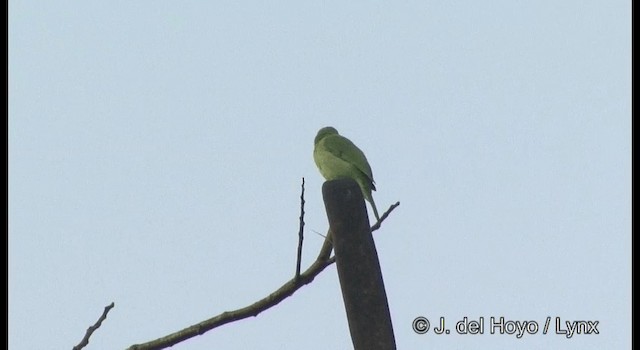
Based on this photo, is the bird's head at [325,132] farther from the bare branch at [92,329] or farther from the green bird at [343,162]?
the bare branch at [92,329]

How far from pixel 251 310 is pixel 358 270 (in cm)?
78

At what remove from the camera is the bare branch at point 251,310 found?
3416 millimetres

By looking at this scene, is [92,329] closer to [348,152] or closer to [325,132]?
[348,152]

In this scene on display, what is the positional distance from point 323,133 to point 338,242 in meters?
5.84

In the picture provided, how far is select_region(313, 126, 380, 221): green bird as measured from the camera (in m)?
6.81

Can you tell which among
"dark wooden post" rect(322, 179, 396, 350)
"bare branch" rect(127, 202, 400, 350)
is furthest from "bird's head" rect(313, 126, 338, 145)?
"dark wooden post" rect(322, 179, 396, 350)

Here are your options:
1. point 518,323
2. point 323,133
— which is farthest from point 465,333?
point 323,133

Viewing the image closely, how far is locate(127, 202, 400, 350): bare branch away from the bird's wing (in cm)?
329

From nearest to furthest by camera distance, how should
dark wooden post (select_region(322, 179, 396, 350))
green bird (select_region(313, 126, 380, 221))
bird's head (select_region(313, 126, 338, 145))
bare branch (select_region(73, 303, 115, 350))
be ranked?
dark wooden post (select_region(322, 179, 396, 350)) < bare branch (select_region(73, 303, 115, 350)) < green bird (select_region(313, 126, 380, 221)) < bird's head (select_region(313, 126, 338, 145))

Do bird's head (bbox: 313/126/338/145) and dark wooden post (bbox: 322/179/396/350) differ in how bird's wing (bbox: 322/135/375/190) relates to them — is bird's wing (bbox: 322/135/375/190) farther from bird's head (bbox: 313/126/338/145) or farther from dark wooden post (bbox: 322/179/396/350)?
dark wooden post (bbox: 322/179/396/350)

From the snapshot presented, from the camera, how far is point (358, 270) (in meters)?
2.87
